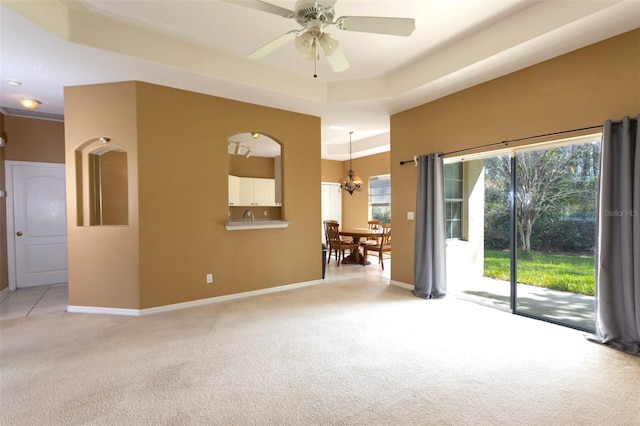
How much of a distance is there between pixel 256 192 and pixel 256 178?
1.48ft

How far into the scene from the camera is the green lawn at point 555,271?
3.31 m

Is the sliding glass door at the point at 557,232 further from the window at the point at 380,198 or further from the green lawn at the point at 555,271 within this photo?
the window at the point at 380,198

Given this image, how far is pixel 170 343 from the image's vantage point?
2.93 meters

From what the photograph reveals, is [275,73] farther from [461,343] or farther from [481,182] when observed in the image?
[461,343]

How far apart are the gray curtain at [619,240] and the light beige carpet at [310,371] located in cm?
27

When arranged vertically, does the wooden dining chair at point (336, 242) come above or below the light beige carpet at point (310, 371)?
above

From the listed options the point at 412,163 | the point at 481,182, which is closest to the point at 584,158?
the point at 481,182

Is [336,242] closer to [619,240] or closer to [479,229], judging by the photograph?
[479,229]

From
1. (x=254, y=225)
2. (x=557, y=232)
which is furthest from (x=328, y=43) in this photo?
(x=557, y=232)

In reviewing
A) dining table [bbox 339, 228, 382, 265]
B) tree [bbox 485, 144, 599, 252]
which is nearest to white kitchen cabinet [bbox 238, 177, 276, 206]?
dining table [bbox 339, 228, 382, 265]

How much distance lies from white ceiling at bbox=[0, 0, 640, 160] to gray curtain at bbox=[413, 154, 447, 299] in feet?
3.47

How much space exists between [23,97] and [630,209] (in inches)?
280

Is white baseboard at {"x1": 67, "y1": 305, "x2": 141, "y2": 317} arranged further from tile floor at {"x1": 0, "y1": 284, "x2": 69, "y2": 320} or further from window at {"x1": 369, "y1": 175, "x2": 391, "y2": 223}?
window at {"x1": 369, "y1": 175, "x2": 391, "y2": 223}

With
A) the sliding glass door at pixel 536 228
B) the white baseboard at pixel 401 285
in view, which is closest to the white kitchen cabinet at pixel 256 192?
the white baseboard at pixel 401 285
